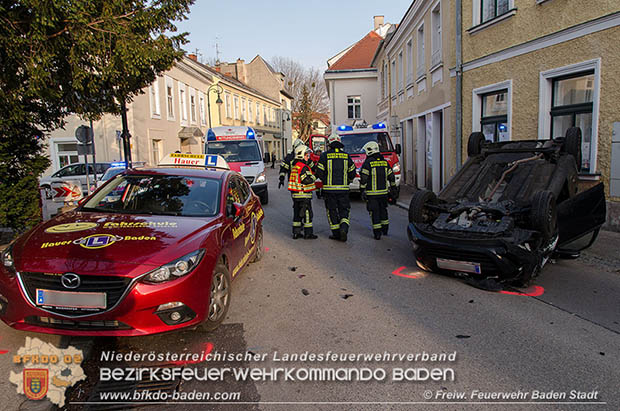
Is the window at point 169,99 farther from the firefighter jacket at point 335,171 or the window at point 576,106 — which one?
the window at point 576,106

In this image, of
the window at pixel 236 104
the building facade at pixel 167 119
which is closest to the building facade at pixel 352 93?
the building facade at pixel 167 119

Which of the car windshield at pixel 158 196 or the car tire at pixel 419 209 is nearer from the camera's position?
the car windshield at pixel 158 196

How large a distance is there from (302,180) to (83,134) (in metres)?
7.87

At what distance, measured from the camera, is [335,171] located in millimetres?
8172

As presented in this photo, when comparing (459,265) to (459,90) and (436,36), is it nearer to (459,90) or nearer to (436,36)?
(459,90)

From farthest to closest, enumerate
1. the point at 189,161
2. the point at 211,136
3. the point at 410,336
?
the point at 211,136, the point at 189,161, the point at 410,336

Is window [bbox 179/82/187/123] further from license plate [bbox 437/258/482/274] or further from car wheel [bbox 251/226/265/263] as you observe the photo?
license plate [bbox 437/258/482/274]

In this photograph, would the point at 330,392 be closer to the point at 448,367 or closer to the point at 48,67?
the point at 448,367

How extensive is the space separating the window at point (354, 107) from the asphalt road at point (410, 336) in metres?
28.2

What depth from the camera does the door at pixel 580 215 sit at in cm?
580

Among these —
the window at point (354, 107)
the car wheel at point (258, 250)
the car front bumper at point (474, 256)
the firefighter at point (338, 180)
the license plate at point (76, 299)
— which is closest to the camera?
the license plate at point (76, 299)

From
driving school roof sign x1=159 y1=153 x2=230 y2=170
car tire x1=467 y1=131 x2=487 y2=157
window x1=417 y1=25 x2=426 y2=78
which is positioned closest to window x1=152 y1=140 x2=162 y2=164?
window x1=417 y1=25 x2=426 y2=78

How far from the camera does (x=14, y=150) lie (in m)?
7.70

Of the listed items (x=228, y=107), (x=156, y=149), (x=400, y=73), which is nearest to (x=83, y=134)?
(x=156, y=149)
